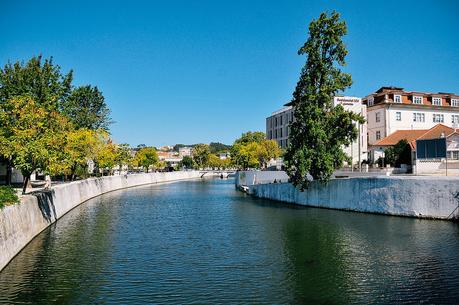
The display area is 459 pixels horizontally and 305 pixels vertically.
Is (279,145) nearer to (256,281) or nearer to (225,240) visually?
(225,240)

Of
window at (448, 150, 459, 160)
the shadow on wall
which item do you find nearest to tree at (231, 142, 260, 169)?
window at (448, 150, 459, 160)

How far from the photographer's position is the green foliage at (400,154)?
58688mm

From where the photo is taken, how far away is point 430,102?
79375mm

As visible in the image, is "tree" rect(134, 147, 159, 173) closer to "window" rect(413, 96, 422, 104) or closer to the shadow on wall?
"window" rect(413, 96, 422, 104)

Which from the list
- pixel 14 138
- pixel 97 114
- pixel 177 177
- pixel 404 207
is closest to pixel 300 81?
pixel 404 207

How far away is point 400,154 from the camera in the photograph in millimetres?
59281

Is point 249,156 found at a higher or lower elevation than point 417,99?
lower

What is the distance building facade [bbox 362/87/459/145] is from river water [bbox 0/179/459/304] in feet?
141

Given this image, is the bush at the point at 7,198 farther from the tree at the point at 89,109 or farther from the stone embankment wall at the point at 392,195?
the tree at the point at 89,109

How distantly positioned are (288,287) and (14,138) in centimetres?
2482

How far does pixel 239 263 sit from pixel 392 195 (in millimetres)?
21847

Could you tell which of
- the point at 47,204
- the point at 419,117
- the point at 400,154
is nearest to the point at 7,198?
the point at 47,204

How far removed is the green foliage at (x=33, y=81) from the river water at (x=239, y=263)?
29.1 metres

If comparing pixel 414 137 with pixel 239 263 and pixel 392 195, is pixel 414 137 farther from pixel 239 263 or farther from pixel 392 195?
pixel 239 263
